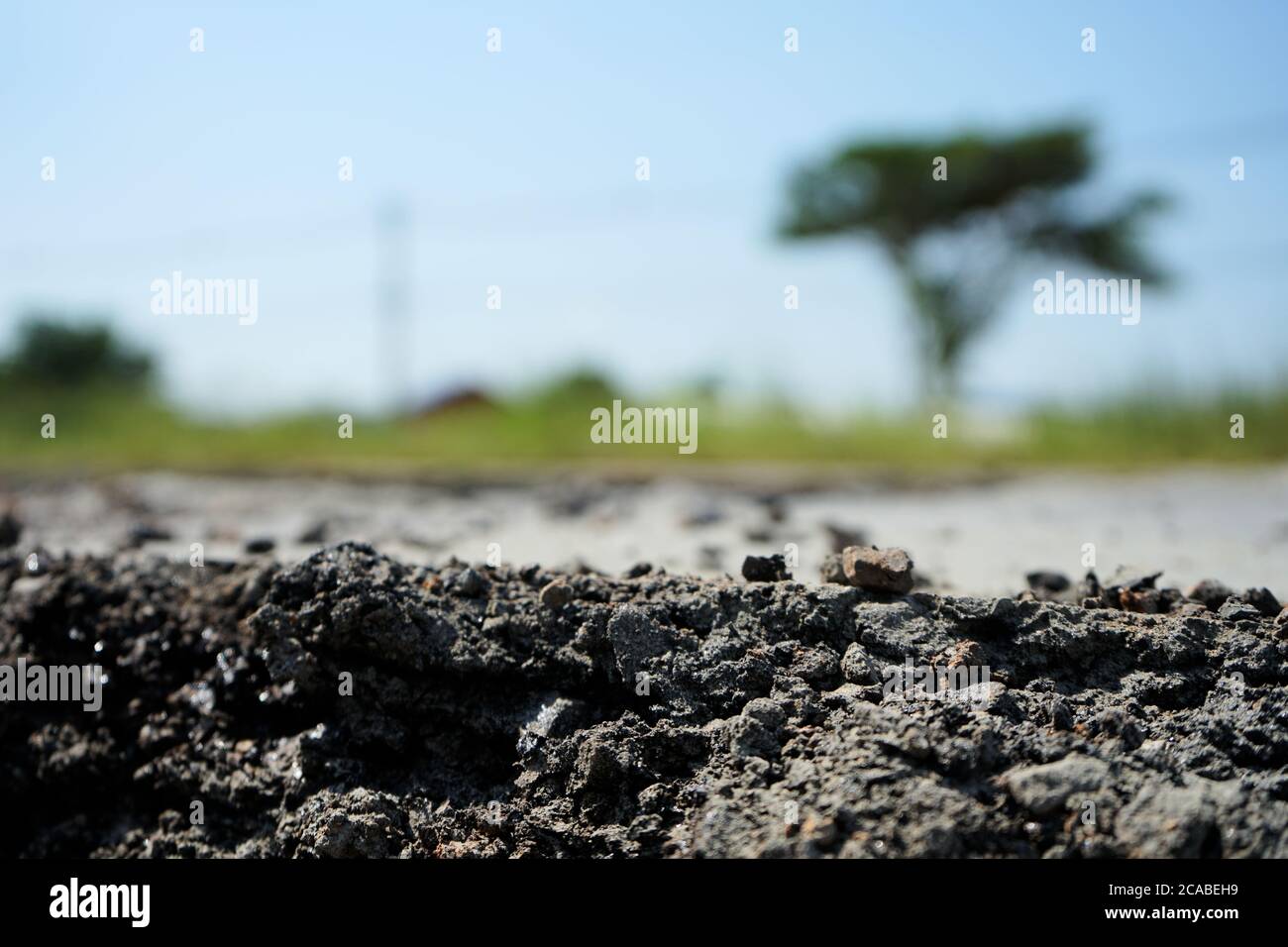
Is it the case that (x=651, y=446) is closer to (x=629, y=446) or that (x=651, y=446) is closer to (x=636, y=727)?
(x=629, y=446)

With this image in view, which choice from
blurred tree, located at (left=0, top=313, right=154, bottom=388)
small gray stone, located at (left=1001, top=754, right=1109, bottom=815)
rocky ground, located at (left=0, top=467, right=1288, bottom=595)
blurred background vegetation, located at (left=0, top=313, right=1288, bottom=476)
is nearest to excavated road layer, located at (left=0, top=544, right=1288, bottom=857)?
small gray stone, located at (left=1001, top=754, right=1109, bottom=815)

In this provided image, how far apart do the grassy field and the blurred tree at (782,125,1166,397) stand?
11.0 metres

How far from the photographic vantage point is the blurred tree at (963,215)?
21047mm

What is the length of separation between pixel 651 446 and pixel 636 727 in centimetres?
674

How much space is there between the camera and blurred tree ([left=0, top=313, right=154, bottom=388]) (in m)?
17.8

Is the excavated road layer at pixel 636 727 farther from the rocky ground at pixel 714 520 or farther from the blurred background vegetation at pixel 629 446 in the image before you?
the blurred background vegetation at pixel 629 446

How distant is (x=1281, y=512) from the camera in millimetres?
5285

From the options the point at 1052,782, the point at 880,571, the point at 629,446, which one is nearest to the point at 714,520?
the point at 880,571

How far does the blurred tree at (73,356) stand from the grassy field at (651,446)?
669 centimetres

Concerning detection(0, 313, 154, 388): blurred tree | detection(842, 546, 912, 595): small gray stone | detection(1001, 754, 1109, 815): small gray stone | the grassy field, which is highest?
detection(0, 313, 154, 388): blurred tree

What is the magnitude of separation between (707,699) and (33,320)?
19350 mm

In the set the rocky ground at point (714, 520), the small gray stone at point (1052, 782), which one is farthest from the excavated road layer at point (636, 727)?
the rocky ground at point (714, 520)

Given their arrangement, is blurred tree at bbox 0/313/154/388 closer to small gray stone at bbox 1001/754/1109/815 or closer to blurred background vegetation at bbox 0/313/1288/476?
blurred background vegetation at bbox 0/313/1288/476
